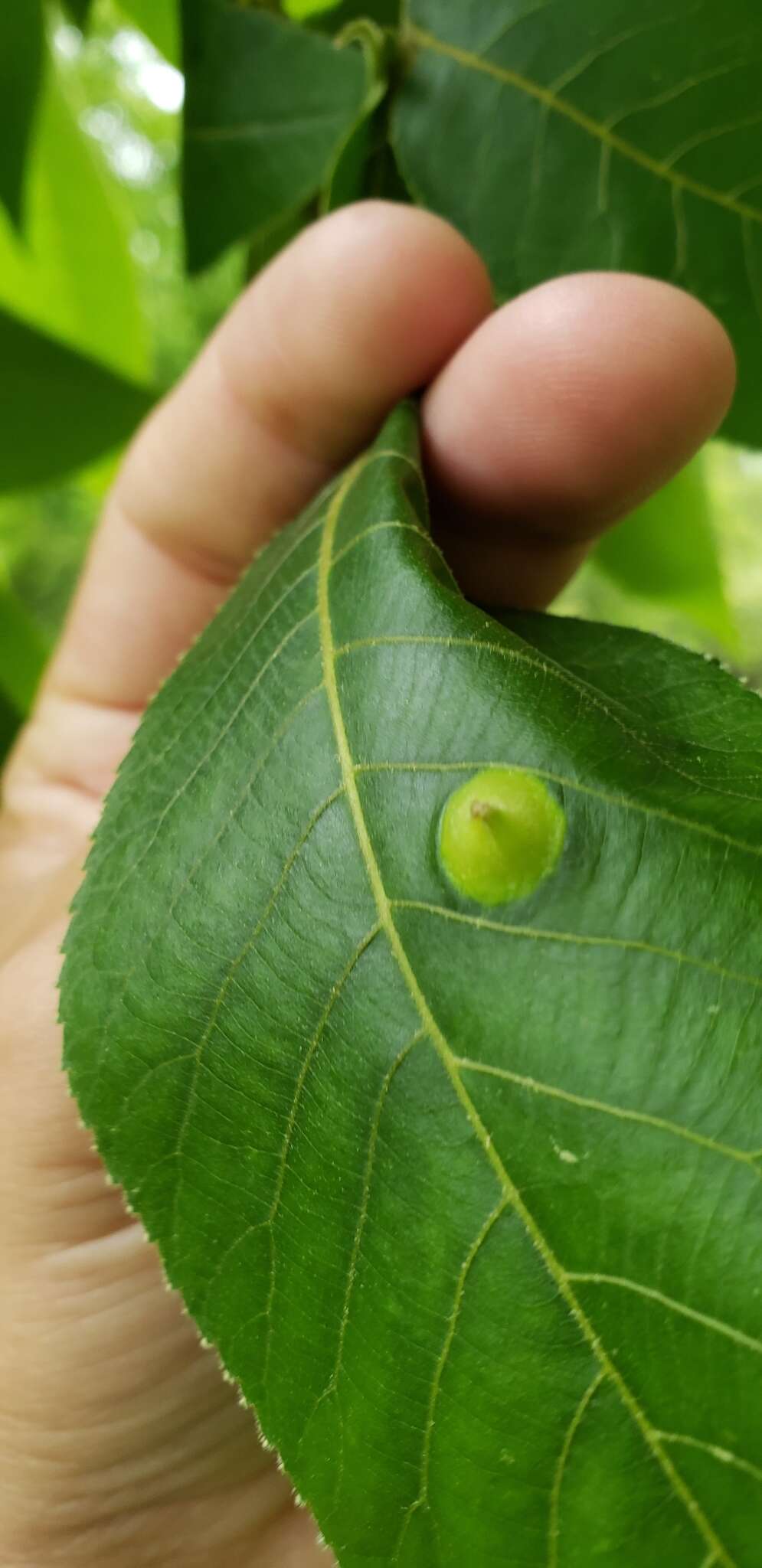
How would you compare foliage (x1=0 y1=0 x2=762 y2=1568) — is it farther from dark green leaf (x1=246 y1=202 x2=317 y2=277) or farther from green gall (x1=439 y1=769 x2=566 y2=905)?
dark green leaf (x1=246 y1=202 x2=317 y2=277)

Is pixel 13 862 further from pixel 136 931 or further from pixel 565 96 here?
pixel 565 96

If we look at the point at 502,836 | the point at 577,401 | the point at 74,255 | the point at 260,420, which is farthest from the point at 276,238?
the point at 502,836

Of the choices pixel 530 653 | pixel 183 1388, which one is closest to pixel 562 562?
pixel 530 653

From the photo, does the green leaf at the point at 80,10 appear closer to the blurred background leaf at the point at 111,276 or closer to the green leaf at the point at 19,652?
the blurred background leaf at the point at 111,276

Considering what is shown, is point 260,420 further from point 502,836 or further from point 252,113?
point 502,836

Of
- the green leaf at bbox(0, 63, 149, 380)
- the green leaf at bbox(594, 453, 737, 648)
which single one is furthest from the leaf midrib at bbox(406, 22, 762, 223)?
the green leaf at bbox(0, 63, 149, 380)

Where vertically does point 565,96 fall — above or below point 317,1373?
above
